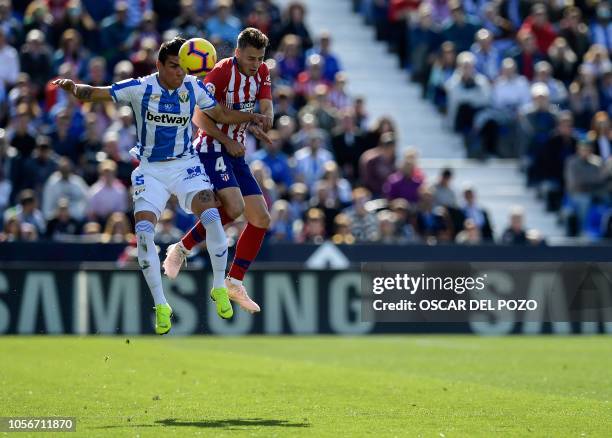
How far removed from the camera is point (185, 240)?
1445 centimetres

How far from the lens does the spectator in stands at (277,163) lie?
24.1 meters

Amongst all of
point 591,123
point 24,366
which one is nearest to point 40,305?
point 24,366

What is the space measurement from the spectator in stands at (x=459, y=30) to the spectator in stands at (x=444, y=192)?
4453 millimetres

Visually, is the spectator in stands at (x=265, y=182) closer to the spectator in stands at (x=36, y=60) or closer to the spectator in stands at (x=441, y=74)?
the spectator in stands at (x=36, y=60)

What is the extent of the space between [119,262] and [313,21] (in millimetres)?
10171

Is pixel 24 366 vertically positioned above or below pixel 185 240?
below

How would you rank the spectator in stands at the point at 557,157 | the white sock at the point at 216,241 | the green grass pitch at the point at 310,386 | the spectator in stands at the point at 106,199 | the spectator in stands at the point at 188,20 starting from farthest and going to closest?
the spectator in stands at the point at 557,157 → the spectator in stands at the point at 188,20 → the spectator in stands at the point at 106,199 → the white sock at the point at 216,241 → the green grass pitch at the point at 310,386

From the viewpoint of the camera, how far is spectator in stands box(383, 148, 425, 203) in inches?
974

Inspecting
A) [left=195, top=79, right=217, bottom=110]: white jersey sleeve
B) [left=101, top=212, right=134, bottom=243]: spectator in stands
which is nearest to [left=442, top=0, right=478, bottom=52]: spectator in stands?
[left=101, top=212, right=134, bottom=243]: spectator in stands

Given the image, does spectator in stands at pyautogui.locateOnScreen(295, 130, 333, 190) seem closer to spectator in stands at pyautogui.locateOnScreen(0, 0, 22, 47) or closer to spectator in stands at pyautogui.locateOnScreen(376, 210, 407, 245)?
spectator in stands at pyautogui.locateOnScreen(376, 210, 407, 245)

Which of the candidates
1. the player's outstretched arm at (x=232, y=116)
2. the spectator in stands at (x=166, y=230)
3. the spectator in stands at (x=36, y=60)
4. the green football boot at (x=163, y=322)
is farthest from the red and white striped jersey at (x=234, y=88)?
the spectator in stands at (x=36, y=60)

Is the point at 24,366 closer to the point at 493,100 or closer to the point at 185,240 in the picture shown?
the point at 185,240

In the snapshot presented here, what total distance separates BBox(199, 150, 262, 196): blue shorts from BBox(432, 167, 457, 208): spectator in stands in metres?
10.9

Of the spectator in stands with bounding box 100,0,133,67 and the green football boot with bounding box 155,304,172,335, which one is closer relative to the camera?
the green football boot with bounding box 155,304,172,335
